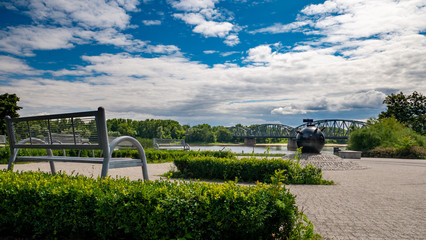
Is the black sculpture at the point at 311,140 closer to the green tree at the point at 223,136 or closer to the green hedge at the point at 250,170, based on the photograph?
the green hedge at the point at 250,170

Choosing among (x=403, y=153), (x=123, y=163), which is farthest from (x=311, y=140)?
(x=403, y=153)

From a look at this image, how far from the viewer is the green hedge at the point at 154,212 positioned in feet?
10.2

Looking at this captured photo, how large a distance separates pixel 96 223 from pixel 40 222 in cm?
84

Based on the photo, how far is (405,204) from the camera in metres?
5.63

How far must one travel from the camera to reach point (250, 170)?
314 inches

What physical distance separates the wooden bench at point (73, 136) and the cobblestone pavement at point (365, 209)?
2887 mm

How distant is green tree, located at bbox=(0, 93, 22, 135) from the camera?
113 ft

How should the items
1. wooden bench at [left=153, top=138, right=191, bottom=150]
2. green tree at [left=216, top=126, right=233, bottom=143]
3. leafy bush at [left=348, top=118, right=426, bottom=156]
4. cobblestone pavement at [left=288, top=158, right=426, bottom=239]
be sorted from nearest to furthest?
cobblestone pavement at [left=288, top=158, right=426, bottom=239] → wooden bench at [left=153, top=138, right=191, bottom=150] → leafy bush at [left=348, top=118, right=426, bottom=156] → green tree at [left=216, top=126, right=233, bottom=143]

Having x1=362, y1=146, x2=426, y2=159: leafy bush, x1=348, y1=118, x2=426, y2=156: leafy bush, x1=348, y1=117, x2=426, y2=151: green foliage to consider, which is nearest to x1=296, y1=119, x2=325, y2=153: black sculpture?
x1=362, y1=146, x2=426, y2=159: leafy bush

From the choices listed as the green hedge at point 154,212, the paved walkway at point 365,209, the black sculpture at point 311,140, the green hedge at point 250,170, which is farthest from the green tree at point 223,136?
the green hedge at point 154,212

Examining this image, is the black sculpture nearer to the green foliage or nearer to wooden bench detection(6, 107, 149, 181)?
wooden bench detection(6, 107, 149, 181)

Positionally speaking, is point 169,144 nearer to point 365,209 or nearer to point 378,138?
point 365,209

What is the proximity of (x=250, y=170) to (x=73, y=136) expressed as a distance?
437 cm

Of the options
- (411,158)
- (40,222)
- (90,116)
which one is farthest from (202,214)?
(411,158)
